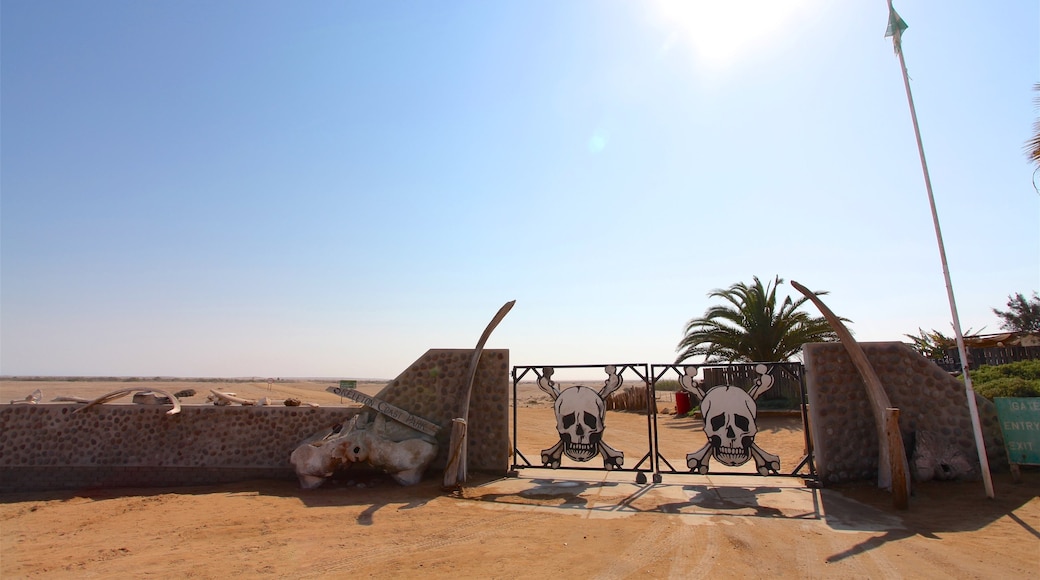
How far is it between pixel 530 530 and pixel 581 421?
3616mm

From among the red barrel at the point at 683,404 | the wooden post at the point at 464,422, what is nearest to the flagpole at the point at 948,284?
the wooden post at the point at 464,422

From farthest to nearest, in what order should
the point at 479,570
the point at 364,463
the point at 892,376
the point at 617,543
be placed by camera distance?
the point at 364,463, the point at 892,376, the point at 617,543, the point at 479,570

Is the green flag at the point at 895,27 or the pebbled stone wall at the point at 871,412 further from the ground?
the green flag at the point at 895,27

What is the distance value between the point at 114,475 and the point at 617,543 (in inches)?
428

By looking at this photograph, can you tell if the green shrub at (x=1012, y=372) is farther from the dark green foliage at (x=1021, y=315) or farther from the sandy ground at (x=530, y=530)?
the dark green foliage at (x=1021, y=315)

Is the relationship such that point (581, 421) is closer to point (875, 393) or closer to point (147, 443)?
point (875, 393)

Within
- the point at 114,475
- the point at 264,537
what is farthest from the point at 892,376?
the point at 114,475

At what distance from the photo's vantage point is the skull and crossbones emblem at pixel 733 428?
9180mm

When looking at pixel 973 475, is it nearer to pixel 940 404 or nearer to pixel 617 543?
pixel 940 404

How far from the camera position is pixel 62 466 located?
35.4 feet

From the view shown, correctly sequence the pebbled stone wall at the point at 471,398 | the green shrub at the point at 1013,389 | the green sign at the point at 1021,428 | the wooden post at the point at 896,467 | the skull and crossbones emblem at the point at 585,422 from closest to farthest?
1. the wooden post at the point at 896,467
2. the green sign at the point at 1021,428
3. the green shrub at the point at 1013,389
4. the skull and crossbones emblem at the point at 585,422
5. the pebbled stone wall at the point at 471,398

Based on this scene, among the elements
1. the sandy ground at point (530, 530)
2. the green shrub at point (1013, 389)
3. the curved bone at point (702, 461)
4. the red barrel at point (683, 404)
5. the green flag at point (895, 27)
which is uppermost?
the green flag at point (895, 27)

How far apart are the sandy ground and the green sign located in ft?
1.33

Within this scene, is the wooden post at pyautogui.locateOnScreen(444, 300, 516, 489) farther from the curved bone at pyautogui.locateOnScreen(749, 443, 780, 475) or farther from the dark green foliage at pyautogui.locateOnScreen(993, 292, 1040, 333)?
the dark green foliage at pyautogui.locateOnScreen(993, 292, 1040, 333)
